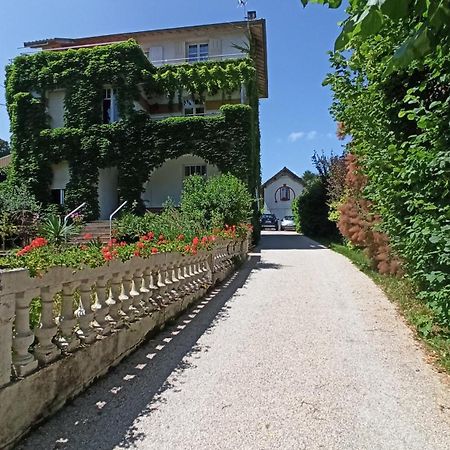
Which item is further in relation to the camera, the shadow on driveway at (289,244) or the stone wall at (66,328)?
the shadow on driveway at (289,244)

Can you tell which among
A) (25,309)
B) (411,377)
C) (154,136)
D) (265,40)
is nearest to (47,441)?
(25,309)

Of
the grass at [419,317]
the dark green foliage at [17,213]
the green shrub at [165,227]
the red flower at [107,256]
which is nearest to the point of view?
the red flower at [107,256]

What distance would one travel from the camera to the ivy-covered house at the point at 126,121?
70.8ft

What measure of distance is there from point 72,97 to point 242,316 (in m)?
20.4

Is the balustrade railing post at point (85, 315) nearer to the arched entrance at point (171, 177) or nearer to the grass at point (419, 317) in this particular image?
the grass at point (419, 317)

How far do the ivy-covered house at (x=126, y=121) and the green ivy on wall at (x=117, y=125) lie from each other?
2.2 inches

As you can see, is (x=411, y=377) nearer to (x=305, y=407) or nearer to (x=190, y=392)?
(x=305, y=407)

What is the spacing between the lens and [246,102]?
2231 cm

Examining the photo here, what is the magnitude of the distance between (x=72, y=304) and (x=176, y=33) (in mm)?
24786

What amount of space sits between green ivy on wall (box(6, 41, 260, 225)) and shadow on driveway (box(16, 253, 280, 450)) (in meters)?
16.7

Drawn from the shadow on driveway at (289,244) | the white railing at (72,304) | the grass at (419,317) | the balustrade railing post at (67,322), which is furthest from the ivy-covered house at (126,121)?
the balustrade railing post at (67,322)

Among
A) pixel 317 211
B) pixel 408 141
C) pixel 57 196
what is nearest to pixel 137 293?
pixel 408 141

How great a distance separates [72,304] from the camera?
11.1 ft

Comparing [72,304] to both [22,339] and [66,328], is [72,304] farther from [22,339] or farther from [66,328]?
[22,339]
